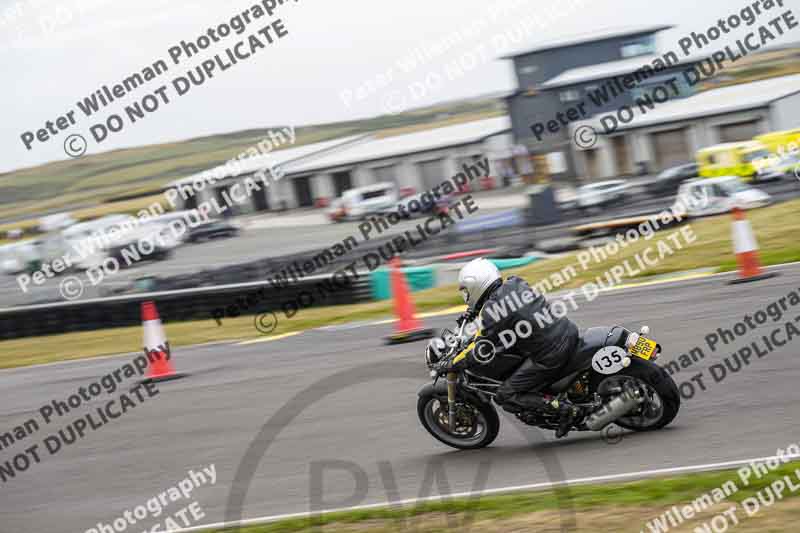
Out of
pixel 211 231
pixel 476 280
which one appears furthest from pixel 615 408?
pixel 211 231

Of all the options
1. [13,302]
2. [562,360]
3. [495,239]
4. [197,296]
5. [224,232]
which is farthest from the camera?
[224,232]

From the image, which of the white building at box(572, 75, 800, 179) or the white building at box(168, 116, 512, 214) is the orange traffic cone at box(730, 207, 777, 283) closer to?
the white building at box(572, 75, 800, 179)

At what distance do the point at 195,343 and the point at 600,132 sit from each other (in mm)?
29389

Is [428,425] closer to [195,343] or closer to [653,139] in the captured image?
[195,343]

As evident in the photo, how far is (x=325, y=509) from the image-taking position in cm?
625

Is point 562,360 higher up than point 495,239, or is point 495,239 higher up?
point 562,360

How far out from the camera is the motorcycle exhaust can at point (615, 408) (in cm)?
672

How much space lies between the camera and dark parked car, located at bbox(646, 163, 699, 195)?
27.0 m

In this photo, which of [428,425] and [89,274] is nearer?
[428,425]

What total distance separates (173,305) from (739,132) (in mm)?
29003

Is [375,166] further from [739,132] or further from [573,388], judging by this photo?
[573,388]

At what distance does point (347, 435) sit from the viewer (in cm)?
808

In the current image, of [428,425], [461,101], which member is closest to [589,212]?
[428,425]

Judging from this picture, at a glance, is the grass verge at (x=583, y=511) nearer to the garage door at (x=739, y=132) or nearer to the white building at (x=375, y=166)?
the garage door at (x=739, y=132)
